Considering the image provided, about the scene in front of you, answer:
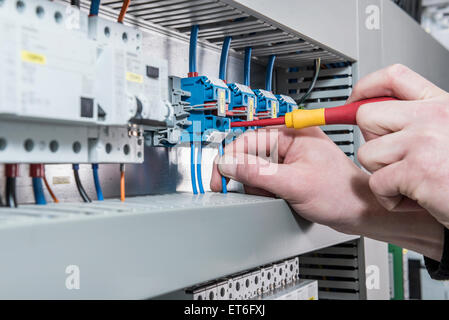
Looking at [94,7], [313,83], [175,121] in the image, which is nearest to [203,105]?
[175,121]

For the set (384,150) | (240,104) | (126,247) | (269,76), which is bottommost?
(126,247)

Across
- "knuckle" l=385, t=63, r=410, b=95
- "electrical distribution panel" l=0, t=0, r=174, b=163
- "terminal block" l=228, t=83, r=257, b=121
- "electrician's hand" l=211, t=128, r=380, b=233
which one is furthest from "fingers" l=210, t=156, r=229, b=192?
"knuckle" l=385, t=63, r=410, b=95

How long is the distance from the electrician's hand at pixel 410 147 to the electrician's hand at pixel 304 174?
0.14 meters

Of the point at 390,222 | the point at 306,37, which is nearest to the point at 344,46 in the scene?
the point at 306,37

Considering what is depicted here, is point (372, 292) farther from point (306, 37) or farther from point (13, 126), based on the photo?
point (13, 126)

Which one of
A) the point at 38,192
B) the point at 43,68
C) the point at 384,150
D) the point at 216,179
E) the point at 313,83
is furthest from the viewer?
the point at 313,83

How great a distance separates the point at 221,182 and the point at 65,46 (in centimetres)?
50

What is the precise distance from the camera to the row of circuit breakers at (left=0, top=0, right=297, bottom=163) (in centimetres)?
47

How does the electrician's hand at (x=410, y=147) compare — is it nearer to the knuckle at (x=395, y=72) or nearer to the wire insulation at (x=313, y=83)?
the knuckle at (x=395, y=72)

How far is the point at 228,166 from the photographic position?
0.89 m

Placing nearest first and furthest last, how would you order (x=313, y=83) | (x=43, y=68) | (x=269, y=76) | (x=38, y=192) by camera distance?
1. (x=43, y=68)
2. (x=38, y=192)
3. (x=269, y=76)
4. (x=313, y=83)

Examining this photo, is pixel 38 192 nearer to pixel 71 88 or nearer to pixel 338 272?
pixel 71 88

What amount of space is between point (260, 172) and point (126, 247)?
0.39 m
